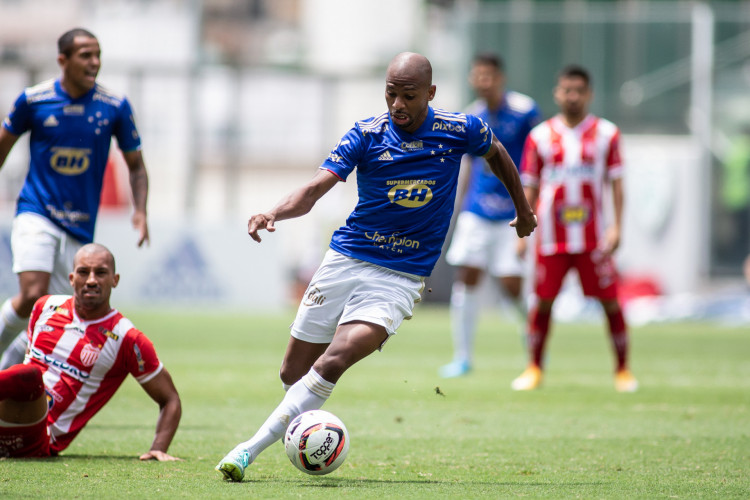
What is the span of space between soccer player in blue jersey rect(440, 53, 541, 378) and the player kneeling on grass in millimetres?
4988

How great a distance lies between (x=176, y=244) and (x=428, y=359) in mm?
9672

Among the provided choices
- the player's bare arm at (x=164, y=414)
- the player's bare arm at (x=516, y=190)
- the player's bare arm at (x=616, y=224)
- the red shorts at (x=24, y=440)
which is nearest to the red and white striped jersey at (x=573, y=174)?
the player's bare arm at (x=616, y=224)

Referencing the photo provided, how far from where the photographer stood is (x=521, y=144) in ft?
34.3

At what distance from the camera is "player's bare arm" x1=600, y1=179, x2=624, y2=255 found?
9383mm

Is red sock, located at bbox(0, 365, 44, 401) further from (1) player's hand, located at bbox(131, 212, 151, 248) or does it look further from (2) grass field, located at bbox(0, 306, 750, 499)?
(1) player's hand, located at bbox(131, 212, 151, 248)

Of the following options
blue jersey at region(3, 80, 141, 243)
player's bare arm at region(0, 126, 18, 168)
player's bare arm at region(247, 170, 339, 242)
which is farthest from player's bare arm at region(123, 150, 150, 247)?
player's bare arm at region(247, 170, 339, 242)

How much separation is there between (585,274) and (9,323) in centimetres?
490

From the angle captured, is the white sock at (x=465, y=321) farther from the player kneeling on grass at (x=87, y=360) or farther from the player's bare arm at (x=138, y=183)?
the player kneeling on grass at (x=87, y=360)

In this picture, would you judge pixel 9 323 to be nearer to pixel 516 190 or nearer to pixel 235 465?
pixel 235 465

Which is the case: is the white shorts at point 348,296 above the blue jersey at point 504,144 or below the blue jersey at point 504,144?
below

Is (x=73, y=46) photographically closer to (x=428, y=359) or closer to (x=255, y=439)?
(x=255, y=439)

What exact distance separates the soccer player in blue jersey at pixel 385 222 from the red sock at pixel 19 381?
1.13m

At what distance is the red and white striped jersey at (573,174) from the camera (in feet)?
31.2

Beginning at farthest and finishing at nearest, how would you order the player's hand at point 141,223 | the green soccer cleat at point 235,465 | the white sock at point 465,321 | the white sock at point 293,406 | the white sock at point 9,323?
the white sock at point 465,321 < the player's hand at point 141,223 < the white sock at point 9,323 < the white sock at point 293,406 < the green soccer cleat at point 235,465
